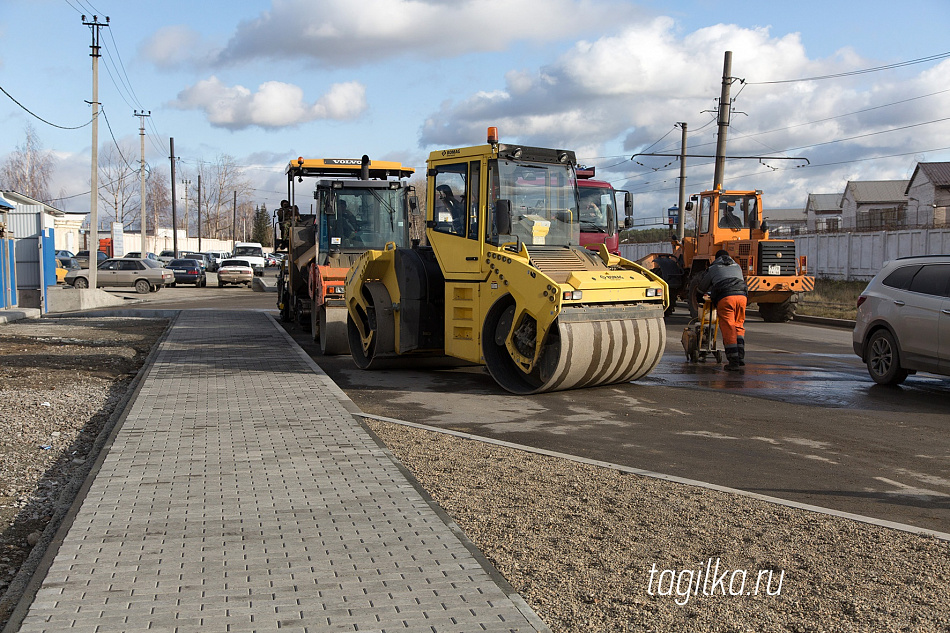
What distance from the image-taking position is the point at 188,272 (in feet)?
151

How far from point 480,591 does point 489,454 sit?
3227 millimetres

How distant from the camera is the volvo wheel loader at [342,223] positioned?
1548 cm

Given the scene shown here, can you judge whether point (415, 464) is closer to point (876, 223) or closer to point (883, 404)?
point (883, 404)

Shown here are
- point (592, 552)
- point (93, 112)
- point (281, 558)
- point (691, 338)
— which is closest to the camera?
point (281, 558)

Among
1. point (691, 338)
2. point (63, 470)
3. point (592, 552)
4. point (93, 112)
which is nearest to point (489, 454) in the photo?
point (592, 552)

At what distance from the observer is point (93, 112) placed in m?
30.5

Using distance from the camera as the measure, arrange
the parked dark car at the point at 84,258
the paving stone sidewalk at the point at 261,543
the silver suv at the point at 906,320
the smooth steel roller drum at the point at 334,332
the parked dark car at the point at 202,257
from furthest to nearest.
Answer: the parked dark car at the point at 202,257
the parked dark car at the point at 84,258
the smooth steel roller drum at the point at 334,332
the silver suv at the point at 906,320
the paving stone sidewalk at the point at 261,543

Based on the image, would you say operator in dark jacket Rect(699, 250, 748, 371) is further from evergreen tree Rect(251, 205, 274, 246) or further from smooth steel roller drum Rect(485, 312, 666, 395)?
evergreen tree Rect(251, 205, 274, 246)

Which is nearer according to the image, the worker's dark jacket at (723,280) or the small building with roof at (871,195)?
the worker's dark jacket at (723,280)

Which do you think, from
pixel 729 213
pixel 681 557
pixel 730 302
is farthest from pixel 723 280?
pixel 729 213

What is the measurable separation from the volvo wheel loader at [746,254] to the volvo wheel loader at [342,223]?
8.06 metres

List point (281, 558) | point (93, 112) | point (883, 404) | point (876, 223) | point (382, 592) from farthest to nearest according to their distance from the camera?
1. point (876, 223)
2. point (93, 112)
3. point (883, 404)
4. point (281, 558)
5. point (382, 592)

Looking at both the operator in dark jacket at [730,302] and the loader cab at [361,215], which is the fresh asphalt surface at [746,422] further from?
the loader cab at [361,215]

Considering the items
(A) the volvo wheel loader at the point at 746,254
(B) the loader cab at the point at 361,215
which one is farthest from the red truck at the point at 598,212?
(B) the loader cab at the point at 361,215
